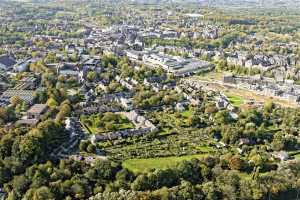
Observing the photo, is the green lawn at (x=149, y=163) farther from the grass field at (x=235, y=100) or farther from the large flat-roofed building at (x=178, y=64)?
the large flat-roofed building at (x=178, y=64)

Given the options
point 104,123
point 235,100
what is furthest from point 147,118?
point 235,100

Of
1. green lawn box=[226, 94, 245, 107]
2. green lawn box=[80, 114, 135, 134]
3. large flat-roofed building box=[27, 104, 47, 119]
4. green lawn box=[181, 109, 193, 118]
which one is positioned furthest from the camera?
green lawn box=[226, 94, 245, 107]

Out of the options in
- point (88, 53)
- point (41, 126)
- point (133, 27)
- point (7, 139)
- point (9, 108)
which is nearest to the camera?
point (7, 139)

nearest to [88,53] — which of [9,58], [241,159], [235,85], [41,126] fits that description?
[9,58]

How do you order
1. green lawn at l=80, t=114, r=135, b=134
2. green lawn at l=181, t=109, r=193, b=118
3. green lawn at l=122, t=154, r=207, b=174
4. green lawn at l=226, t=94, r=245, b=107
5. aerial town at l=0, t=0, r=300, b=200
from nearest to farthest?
1. aerial town at l=0, t=0, r=300, b=200
2. green lawn at l=122, t=154, r=207, b=174
3. green lawn at l=80, t=114, r=135, b=134
4. green lawn at l=181, t=109, r=193, b=118
5. green lawn at l=226, t=94, r=245, b=107

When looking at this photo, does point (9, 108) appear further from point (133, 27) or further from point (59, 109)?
point (133, 27)


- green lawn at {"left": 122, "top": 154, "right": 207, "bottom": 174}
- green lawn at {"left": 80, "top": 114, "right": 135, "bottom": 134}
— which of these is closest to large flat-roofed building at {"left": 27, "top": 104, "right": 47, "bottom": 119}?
green lawn at {"left": 80, "top": 114, "right": 135, "bottom": 134}

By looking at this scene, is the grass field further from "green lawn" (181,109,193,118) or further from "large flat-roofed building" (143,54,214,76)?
"large flat-roofed building" (143,54,214,76)
